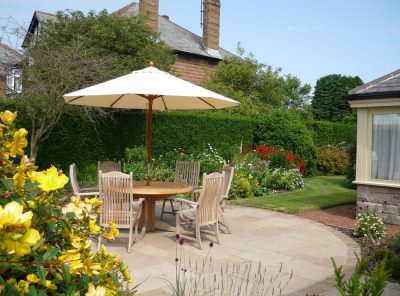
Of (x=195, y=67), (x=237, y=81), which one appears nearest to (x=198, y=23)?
(x=195, y=67)

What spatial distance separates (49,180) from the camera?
1.58 meters

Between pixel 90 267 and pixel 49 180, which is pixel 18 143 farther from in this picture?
pixel 90 267

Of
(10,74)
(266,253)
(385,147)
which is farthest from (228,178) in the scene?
(10,74)

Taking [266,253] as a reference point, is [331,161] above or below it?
above

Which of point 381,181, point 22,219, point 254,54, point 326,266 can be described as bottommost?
point 326,266

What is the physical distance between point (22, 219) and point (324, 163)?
18.2m

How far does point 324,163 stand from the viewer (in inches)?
717

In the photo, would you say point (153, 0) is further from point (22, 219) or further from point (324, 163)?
point (22, 219)

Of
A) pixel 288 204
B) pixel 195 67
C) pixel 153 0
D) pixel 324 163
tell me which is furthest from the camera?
pixel 195 67

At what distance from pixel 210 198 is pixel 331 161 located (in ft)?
44.6

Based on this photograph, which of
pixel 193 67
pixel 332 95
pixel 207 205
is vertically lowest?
pixel 207 205

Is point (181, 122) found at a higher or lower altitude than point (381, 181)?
higher

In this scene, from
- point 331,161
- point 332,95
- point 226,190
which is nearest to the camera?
point 226,190

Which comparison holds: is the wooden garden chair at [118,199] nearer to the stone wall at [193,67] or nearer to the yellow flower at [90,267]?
the yellow flower at [90,267]
